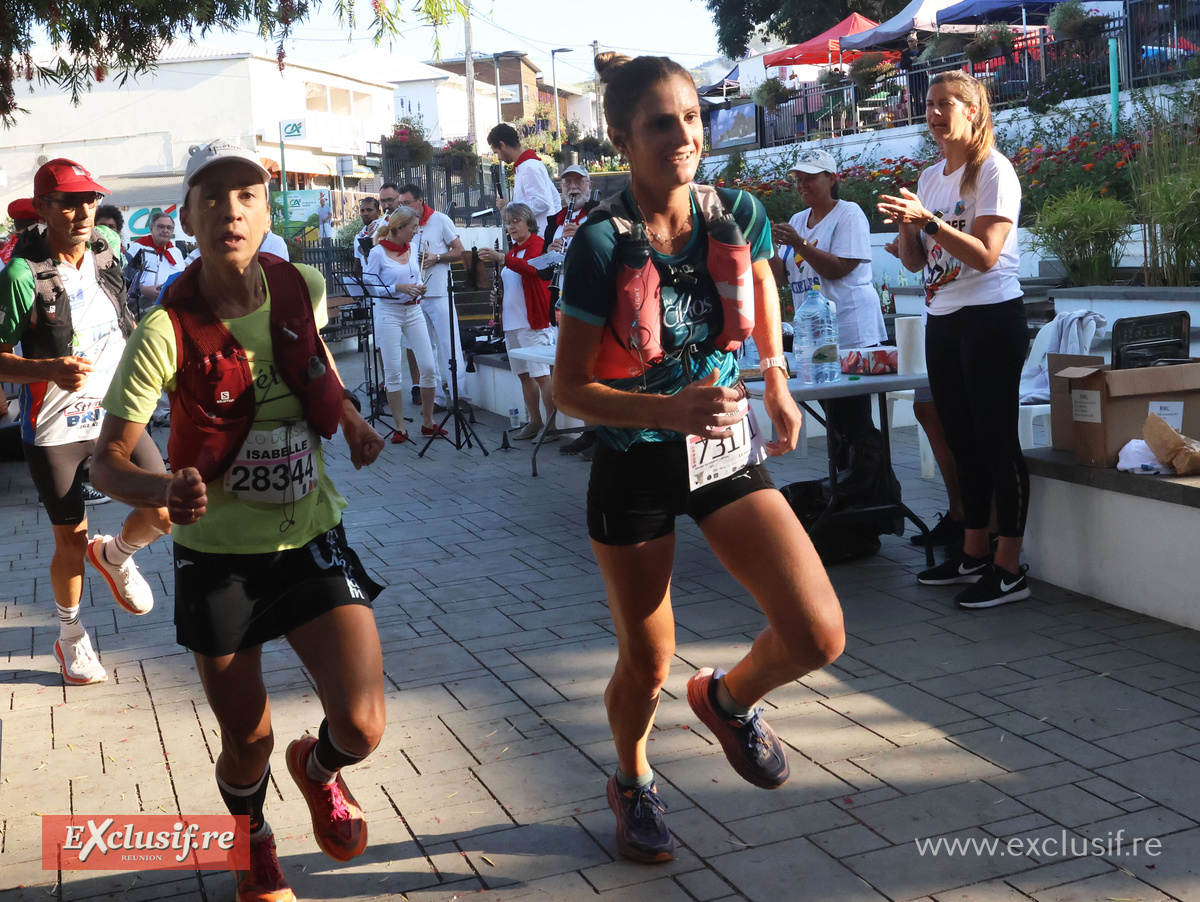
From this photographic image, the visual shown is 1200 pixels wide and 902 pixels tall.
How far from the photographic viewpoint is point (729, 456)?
299 cm

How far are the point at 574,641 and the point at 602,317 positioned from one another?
2.70 meters

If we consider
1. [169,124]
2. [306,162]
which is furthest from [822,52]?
[169,124]

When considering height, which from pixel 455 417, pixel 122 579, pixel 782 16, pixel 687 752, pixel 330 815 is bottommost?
pixel 687 752

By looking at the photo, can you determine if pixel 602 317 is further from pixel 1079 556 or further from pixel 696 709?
→ pixel 1079 556

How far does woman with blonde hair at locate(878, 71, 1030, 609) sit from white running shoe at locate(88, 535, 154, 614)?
142 inches

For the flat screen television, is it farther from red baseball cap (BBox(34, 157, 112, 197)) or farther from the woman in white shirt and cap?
red baseball cap (BBox(34, 157, 112, 197))

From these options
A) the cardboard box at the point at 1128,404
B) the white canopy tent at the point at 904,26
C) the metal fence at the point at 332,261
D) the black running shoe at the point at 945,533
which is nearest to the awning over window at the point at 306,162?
the metal fence at the point at 332,261

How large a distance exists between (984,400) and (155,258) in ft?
33.9

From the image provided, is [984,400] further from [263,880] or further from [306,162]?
[306,162]

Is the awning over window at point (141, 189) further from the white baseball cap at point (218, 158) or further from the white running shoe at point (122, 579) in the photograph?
the white baseball cap at point (218, 158)

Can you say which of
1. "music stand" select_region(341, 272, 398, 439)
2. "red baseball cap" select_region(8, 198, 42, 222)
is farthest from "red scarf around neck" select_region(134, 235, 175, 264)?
"red baseball cap" select_region(8, 198, 42, 222)

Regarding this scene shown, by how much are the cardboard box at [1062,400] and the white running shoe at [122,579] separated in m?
4.34

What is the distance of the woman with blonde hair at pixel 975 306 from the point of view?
5074 millimetres

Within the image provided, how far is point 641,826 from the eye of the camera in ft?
10.7
